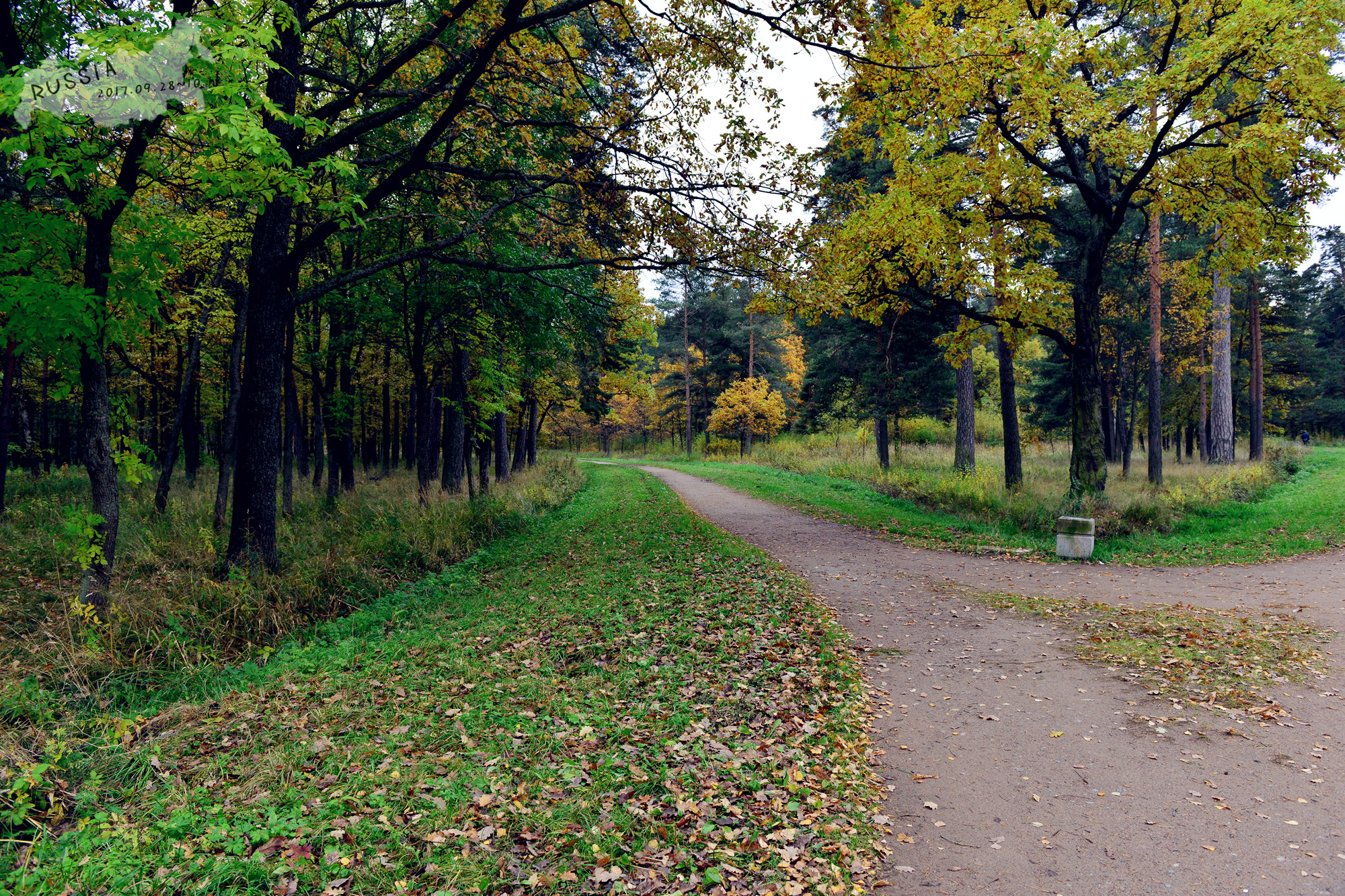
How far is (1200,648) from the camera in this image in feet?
19.8

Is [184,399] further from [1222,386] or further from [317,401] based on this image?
[1222,386]

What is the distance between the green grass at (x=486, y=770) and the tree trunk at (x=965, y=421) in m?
13.9

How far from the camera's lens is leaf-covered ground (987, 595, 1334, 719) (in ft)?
17.1

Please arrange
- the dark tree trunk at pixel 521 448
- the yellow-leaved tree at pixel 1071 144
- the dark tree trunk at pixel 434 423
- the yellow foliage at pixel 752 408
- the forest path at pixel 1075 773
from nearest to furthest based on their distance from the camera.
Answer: the forest path at pixel 1075 773 < the yellow-leaved tree at pixel 1071 144 < the dark tree trunk at pixel 434 423 < the dark tree trunk at pixel 521 448 < the yellow foliage at pixel 752 408

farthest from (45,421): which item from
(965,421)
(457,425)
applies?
(965,421)

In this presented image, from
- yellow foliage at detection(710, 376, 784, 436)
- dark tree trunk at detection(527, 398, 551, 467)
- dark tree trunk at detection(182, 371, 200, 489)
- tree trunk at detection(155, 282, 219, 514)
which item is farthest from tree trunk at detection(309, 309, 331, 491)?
yellow foliage at detection(710, 376, 784, 436)

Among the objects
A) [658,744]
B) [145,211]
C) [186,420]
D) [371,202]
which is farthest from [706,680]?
[186,420]

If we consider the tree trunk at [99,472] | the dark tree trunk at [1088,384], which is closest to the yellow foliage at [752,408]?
the dark tree trunk at [1088,384]

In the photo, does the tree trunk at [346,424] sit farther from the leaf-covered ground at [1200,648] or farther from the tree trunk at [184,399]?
the leaf-covered ground at [1200,648]

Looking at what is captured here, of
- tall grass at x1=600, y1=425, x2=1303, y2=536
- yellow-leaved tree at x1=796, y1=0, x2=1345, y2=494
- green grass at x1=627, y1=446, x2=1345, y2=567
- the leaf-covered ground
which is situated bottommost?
the leaf-covered ground

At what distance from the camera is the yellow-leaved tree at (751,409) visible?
39406mm

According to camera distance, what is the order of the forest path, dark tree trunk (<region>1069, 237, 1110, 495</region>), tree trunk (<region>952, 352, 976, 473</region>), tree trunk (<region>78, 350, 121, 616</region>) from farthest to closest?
1. tree trunk (<region>952, 352, 976, 473</region>)
2. dark tree trunk (<region>1069, 237, 1110, 495</region>)
3. tree trunk (<region>78, 350, 121, 616</region>)
4. the forest path

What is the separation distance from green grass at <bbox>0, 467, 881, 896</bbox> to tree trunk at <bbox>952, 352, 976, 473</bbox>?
13938mm

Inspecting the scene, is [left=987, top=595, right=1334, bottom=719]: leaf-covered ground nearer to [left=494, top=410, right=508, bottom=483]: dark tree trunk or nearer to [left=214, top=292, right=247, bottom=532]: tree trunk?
[left=214, top=292, right=247, bottom=532]: tree trunk
